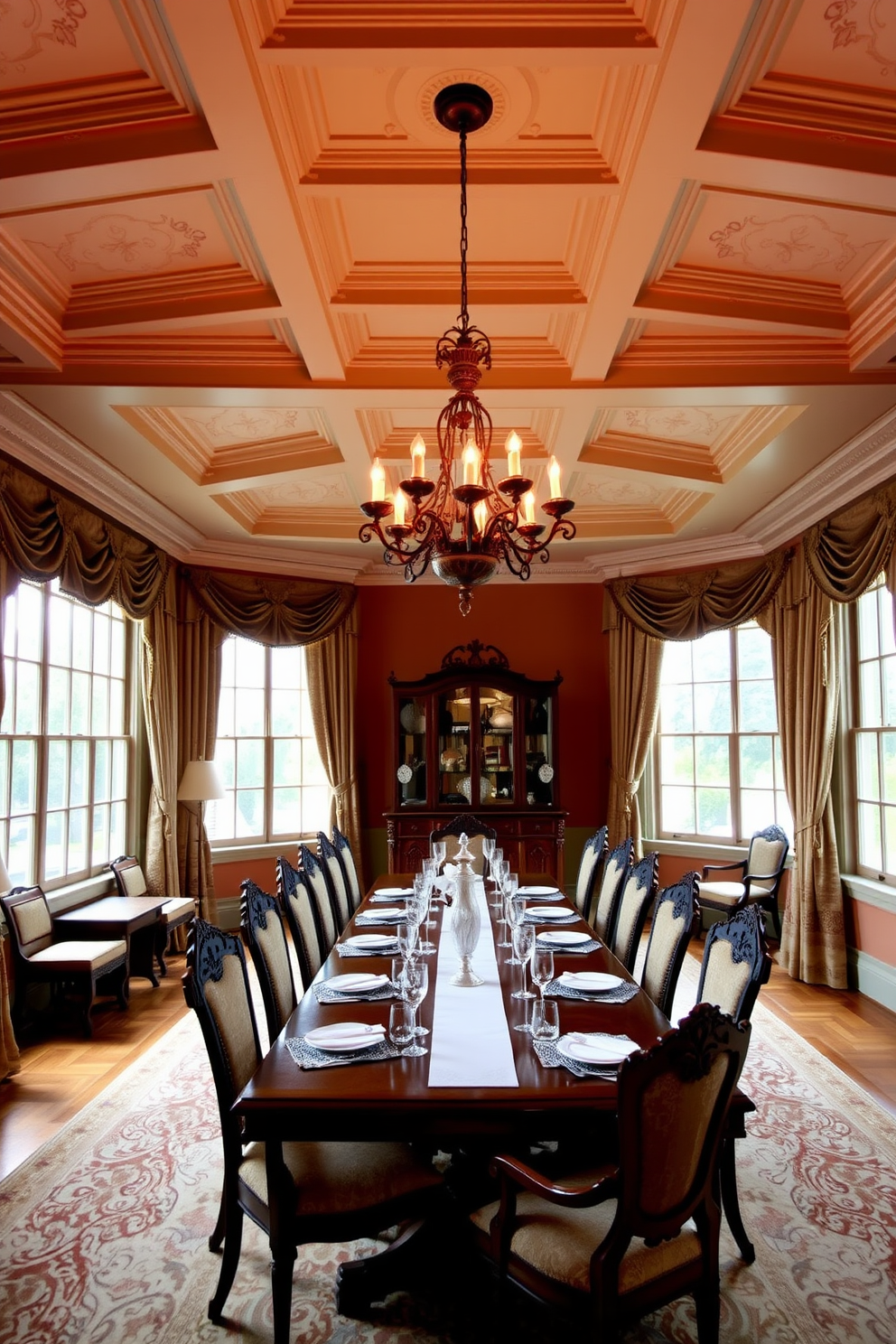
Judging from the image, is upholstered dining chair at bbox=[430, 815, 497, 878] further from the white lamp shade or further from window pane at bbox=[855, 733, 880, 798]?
window pane at bbox=[855, 733, 880, 798]

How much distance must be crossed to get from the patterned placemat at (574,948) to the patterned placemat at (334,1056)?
1.10 m

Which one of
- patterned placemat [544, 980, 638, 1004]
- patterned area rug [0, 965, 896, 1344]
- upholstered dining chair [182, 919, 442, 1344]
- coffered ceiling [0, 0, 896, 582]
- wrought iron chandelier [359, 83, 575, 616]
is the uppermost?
coffered ceiling [0, 0, 896, 582]

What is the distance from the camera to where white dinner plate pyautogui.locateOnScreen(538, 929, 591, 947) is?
10.8 ft

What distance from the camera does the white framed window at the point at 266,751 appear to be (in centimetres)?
684

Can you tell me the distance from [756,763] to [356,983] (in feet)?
15.1

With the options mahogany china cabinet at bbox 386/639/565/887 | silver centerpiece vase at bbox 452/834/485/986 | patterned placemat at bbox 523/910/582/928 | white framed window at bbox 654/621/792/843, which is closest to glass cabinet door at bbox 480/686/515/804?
mahogany china cabinet at bbox 386/639/565/887

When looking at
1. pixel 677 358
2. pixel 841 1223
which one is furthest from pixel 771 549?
pixel 841 1223

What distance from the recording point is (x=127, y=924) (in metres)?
4.66

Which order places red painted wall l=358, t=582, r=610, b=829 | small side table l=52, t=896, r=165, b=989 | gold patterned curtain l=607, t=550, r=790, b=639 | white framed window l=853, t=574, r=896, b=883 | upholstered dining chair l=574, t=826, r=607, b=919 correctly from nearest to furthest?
1. upholstered dining chair l=574, t=826, r=607, b=919
2. small side table l=52, t=896, r=165, b=989
3. white framed window l=853, t=574, r=896, b=883
4. gold patterned curtain l=607, t=550, r=790, b=639
5. red painted wall l=358, t=582, r=610, b=829

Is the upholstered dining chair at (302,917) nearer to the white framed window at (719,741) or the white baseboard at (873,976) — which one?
the white baseboard at (873,976)

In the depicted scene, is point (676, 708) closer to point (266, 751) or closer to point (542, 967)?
point (266, 751)

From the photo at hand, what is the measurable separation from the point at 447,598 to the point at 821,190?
4987 mm

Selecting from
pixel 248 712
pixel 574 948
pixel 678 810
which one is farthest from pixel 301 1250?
pixel 678 810

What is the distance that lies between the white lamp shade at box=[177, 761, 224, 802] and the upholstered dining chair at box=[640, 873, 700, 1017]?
359 cm
